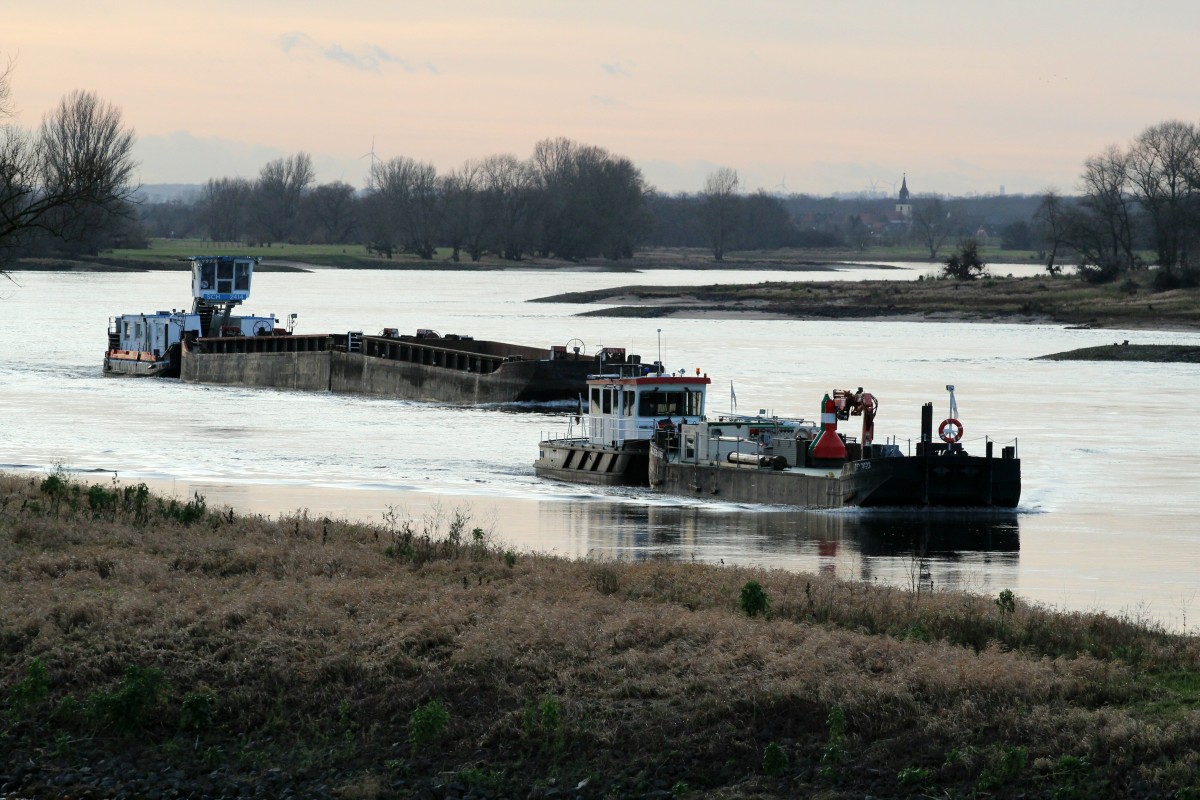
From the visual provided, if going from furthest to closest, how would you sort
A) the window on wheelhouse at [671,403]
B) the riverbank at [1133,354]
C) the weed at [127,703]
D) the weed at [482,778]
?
the riverbank at [1133,354], the window on wheelhouse at [671,403], the weed at [127,703], the weed at [482,778]

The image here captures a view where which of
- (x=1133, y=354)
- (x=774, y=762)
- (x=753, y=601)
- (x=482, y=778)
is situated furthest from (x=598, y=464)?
(x=1133, y=354)

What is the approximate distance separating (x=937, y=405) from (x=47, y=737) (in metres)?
45.2

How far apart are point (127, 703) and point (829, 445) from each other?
77.4 ft

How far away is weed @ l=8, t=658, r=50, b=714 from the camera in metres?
15.7

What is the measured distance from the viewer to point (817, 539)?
31.1 m

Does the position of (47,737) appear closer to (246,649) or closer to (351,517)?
(246,649)

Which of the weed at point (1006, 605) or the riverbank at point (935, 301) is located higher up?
the riverbank at point (935, 301)

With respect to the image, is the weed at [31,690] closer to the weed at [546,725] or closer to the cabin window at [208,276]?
the weed at [546,725]

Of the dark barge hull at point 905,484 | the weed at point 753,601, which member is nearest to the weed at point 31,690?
the weed at point 753,601

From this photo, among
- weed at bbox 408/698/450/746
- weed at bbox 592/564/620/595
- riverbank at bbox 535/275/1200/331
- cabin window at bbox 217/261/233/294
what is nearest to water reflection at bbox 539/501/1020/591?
weed at bbox 592/564/620/595

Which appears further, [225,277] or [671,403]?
[225,277]

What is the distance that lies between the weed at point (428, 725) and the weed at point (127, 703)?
253 cm

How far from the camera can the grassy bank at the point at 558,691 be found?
14.0m

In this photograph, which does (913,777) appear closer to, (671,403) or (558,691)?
(558,691)
